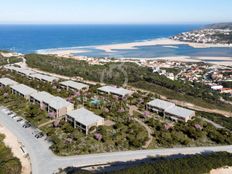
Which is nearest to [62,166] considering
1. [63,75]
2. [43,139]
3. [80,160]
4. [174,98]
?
[80,160]

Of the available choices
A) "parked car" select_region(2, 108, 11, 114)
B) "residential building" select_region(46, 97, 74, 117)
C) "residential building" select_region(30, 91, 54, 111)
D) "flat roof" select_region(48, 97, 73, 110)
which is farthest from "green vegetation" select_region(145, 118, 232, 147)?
"parked car" select_region(2, 108, 11, 114)

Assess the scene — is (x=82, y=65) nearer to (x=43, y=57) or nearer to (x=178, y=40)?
(x=43, y=57)

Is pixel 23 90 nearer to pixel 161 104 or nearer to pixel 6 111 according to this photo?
pixel 6 111

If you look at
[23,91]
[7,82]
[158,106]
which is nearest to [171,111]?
[158,106]

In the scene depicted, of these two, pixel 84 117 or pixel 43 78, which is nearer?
pixel 84 117

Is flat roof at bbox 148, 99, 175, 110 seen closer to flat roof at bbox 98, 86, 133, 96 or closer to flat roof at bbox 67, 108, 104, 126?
flat roof at bbox 98, 86, 133, 96
